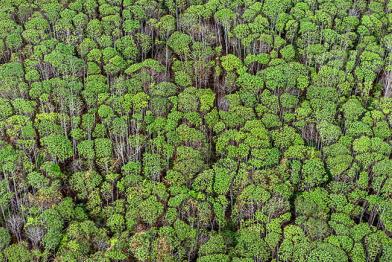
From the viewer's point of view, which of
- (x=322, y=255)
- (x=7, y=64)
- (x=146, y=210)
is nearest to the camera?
(x=322, y=255)

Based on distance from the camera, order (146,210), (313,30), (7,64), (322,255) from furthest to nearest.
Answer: (313,30) < (7,64) < (146,210) < (322,255)

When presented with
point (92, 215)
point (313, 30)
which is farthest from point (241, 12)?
point (92, 215)

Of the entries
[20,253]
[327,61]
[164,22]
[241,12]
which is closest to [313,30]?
[327,61]

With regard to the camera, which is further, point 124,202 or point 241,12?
point 241,12

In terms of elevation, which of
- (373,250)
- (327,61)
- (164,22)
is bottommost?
(373,250)

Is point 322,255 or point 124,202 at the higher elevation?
point 124,202

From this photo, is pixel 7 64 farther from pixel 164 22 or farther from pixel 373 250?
pixel 373 250
